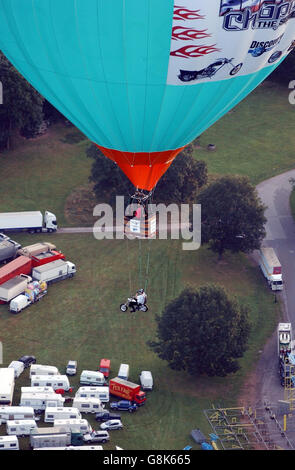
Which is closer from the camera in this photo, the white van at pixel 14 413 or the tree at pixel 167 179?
the white van at pixel 14 413

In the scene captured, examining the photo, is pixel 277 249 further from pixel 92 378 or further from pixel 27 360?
pixel 27 360

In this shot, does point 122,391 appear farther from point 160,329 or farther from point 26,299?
point 26,299

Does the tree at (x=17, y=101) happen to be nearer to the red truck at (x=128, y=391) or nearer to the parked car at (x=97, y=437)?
the red truck at (x=128, y=391)

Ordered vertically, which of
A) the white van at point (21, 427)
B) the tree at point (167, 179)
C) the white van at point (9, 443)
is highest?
the tree at point (167, 179)

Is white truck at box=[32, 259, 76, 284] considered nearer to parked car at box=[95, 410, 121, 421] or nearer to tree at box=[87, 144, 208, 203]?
tree at box=[87, 144, 208, 203]

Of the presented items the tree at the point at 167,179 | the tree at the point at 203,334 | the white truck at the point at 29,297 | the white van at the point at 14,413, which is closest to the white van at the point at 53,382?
the white van at the point at 14,413

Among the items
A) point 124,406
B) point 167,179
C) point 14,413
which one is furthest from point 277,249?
point 14,413
